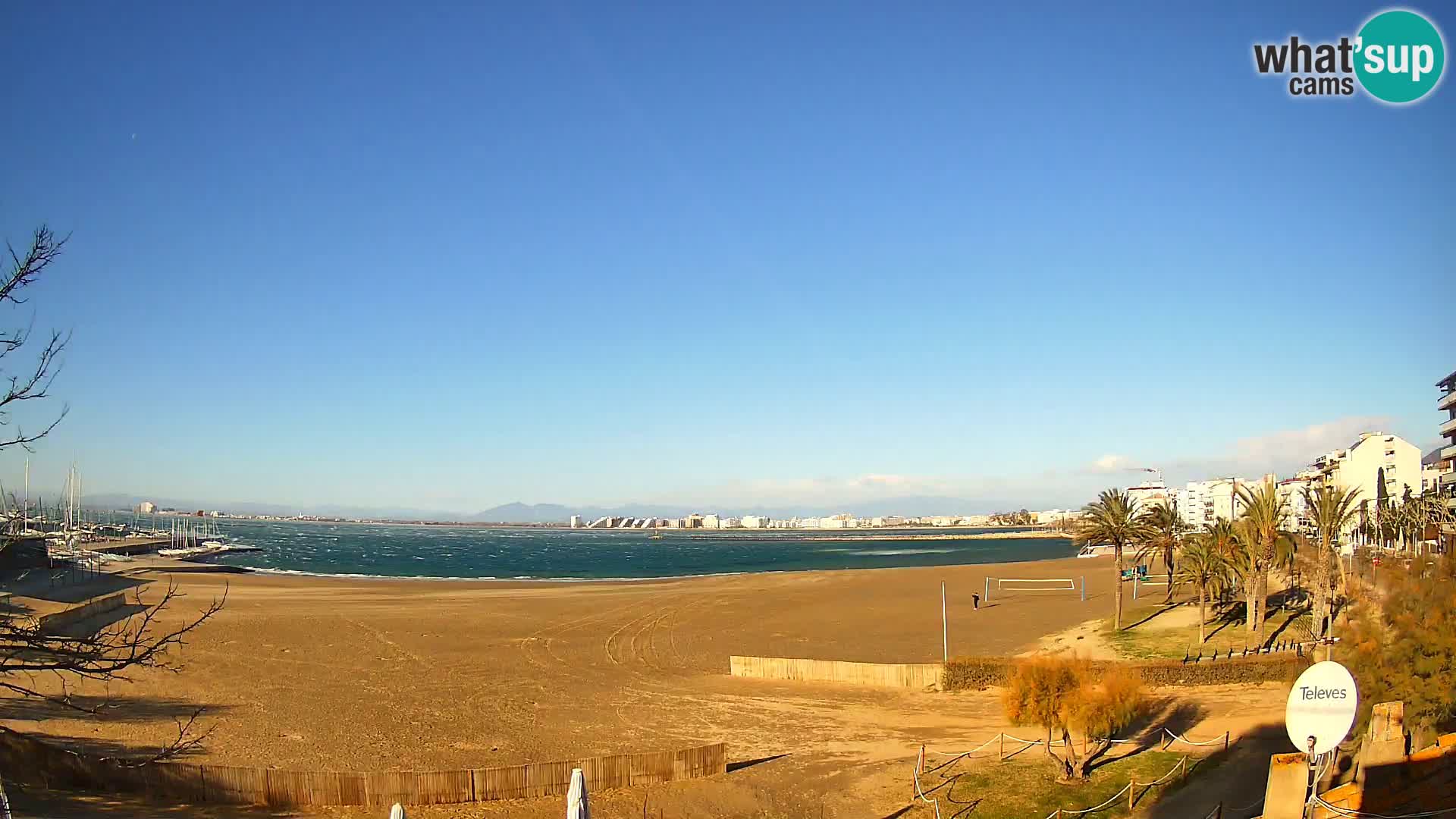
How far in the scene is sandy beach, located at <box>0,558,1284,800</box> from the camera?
21.6 metres

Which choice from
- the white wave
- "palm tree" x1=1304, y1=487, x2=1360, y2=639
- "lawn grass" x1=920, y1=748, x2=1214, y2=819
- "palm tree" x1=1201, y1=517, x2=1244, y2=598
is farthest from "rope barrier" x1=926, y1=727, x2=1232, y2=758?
the white wave

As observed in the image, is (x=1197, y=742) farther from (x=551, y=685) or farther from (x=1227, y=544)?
(x=551, y=685)

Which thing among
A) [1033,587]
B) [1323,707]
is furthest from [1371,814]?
[1033,587]

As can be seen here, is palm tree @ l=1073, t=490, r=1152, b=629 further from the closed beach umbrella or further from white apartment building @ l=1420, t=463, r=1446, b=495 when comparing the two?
white apartment building @ l=1420, t=463, r=1446, b=495

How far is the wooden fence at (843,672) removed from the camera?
1043 inches

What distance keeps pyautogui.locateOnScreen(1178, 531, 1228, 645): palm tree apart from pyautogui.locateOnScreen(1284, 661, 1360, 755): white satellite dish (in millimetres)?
21745

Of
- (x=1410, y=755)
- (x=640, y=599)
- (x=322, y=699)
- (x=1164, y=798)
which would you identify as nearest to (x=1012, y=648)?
(x=1164, y=798)

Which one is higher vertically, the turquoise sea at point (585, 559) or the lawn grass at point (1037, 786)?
the lawn grass at point (1037, 786)

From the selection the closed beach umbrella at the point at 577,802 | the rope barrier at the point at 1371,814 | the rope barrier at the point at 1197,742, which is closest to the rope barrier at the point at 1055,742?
the rope barrier at the point at 1197,742

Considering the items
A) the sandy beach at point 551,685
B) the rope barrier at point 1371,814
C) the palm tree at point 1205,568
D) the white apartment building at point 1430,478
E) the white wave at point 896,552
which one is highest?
the white apartment building at point 1430,478

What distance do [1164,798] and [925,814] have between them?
4230 millimetres

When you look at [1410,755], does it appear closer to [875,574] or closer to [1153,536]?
[1153,536]

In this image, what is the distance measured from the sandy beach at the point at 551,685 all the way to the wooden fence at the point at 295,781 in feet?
11.8

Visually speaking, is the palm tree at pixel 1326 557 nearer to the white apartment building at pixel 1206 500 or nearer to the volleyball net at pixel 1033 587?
the volleyball net at pixel 1033 587
